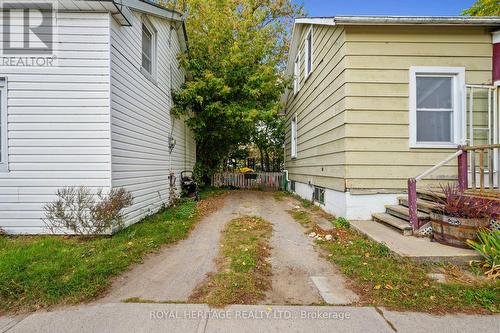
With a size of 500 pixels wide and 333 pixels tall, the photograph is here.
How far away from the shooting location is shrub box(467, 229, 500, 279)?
123 inches

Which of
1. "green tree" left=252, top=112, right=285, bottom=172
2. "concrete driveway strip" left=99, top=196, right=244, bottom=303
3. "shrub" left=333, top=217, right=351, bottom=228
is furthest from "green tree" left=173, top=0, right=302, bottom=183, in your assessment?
"concrete driveway strip" left=99, top=196, right=244, bottom=303

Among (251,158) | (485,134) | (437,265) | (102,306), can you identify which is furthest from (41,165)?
(251,158)

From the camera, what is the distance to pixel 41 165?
15.5 feet

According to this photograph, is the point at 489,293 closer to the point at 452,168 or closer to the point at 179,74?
the point at 452,168

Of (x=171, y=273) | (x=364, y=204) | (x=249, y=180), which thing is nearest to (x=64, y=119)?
(x=171, y=273)

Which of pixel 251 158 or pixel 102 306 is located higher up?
pixel 251 158

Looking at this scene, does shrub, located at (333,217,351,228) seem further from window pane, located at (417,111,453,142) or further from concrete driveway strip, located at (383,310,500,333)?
concrete driveway strip, located at (383,310,500,333)

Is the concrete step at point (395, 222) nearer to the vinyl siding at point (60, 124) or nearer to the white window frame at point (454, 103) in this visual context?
the white window frame at point (454, 103)

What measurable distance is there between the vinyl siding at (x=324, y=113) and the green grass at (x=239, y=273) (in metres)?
2.37

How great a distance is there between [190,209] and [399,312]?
570cm

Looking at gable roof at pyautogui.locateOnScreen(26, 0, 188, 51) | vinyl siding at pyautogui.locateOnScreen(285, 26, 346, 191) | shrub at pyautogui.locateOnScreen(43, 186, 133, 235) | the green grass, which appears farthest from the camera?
vinyl siding at pyautogui.locateOnScreen(285, 26, 346, 191)

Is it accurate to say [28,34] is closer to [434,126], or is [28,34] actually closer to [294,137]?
[434,126]

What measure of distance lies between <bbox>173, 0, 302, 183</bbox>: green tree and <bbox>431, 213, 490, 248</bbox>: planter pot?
731 cm

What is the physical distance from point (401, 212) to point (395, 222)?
30 centimetres
